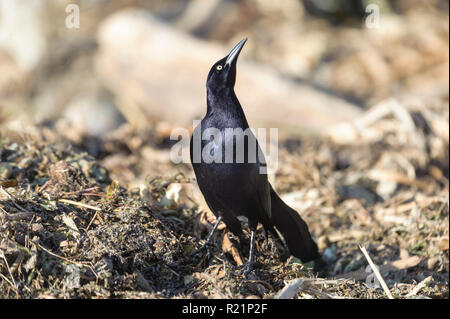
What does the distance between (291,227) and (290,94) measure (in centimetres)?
456

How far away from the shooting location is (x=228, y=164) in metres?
3.29

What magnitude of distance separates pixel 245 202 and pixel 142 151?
329 cm

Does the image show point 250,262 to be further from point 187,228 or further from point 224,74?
point 224,74

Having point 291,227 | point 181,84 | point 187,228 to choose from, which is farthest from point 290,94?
point 187,228

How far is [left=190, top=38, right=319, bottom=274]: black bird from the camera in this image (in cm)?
332

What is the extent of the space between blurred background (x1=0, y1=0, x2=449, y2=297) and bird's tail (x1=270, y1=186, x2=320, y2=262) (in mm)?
515

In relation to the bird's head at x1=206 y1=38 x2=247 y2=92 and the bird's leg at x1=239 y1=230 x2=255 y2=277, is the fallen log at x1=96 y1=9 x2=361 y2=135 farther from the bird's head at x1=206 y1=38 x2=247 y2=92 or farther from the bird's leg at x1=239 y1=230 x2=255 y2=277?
the bird's leg at x1=239 y1=230 x2=255 y2=277

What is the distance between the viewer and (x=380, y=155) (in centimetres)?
640

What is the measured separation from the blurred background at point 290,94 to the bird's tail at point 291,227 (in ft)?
1.69

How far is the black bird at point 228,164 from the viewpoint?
3.32 m

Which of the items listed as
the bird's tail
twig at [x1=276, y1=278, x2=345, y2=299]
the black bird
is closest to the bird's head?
the black bird

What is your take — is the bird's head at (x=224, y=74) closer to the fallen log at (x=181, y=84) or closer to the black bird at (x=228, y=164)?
the black bird at (x=228, y=164)

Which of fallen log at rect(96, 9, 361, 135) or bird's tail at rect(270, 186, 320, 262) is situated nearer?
bird's tail at rect(270, 186, 320, 262)

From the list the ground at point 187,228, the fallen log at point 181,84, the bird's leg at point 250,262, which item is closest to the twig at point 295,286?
the ground at point 187,228
